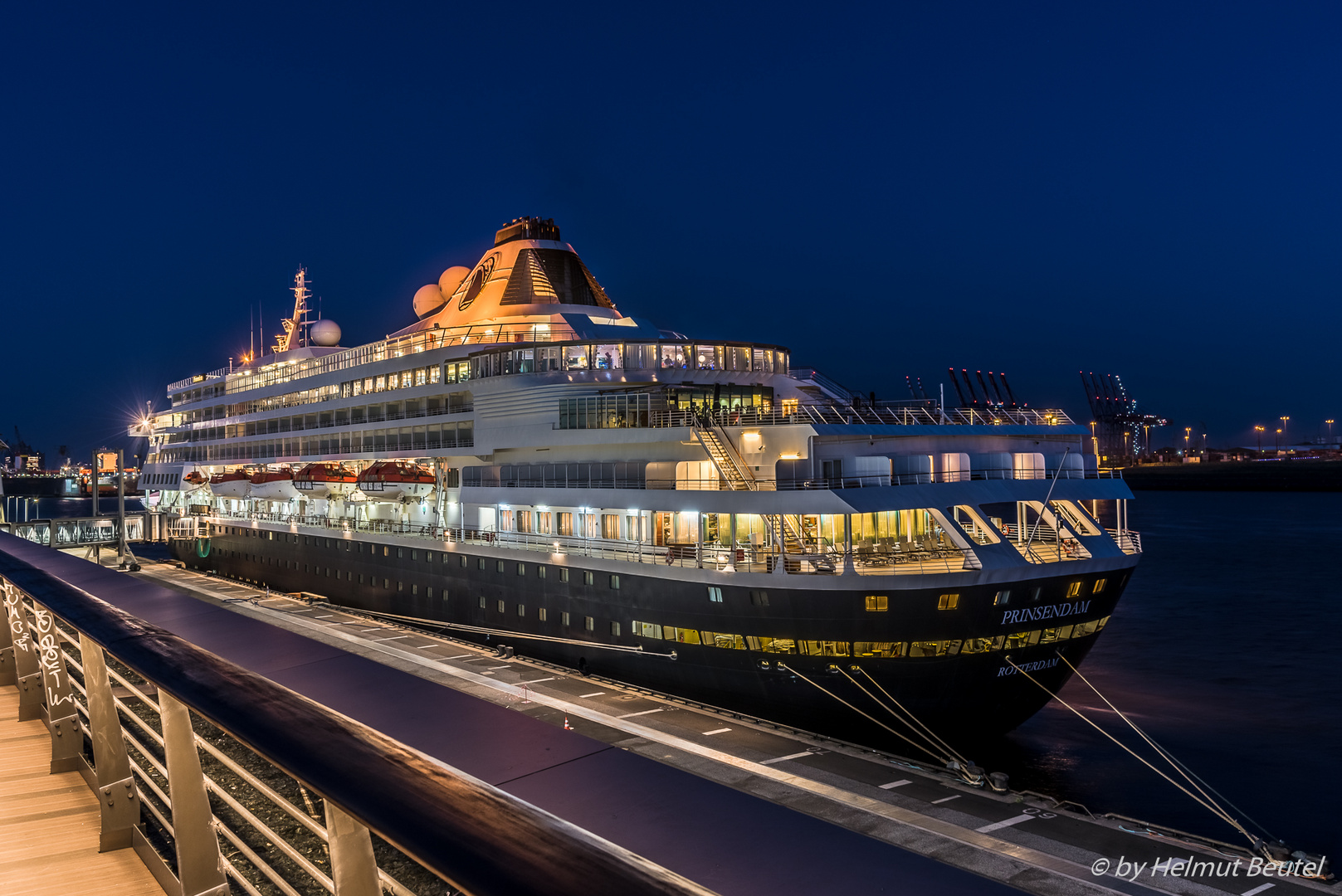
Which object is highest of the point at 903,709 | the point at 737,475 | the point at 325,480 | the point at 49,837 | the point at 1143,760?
the point at 325,480

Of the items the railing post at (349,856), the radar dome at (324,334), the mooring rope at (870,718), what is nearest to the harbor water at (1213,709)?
the mooring rope at (870,718)

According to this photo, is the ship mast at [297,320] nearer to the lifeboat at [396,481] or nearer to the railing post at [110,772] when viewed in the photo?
the lifeboat at [396,481]

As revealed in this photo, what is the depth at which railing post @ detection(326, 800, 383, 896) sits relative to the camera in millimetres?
3352

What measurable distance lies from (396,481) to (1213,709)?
33304mm

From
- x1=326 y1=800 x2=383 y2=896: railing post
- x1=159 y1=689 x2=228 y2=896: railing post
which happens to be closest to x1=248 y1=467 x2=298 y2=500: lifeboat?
x1=159 y1=689 x2=228 y2=896: railing post

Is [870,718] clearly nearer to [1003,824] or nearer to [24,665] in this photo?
[1003,824]

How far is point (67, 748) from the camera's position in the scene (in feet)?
28.2

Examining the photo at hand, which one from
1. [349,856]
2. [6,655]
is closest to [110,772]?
[349,856]

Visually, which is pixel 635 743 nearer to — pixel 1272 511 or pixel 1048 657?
pixel 1048 657

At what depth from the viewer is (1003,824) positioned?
14953 millimetres

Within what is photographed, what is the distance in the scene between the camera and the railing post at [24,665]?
9977mm

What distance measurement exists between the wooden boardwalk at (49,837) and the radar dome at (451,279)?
142ft

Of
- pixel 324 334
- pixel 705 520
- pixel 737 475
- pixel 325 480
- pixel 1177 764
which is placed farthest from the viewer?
pixel 324 334

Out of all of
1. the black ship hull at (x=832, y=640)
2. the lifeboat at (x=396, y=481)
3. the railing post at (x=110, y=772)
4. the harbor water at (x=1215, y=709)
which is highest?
the lifeboat at (x=396, y=481)
